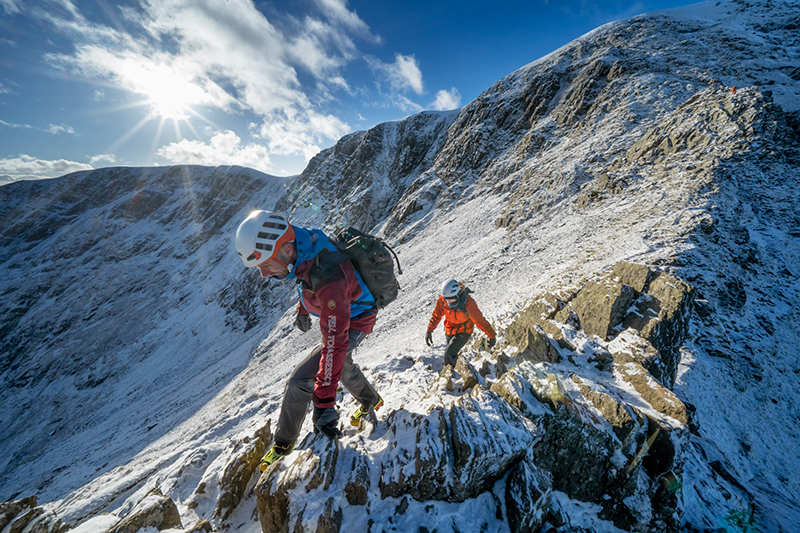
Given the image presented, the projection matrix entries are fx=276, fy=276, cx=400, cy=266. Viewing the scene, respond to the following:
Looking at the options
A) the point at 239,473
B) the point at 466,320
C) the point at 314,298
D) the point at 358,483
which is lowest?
the point at 466,320

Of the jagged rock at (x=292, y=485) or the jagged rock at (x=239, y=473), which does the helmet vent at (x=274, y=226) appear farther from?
the jagged rock at (x=239, y=473)

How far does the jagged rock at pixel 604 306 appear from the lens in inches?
278

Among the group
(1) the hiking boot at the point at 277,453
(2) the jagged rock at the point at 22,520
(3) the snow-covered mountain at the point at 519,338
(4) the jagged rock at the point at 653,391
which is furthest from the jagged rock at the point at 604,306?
(2) the jagged rock at the point at 22,520

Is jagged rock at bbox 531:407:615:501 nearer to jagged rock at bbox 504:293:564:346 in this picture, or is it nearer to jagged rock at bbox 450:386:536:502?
jagged rock at bbox 450:386:536:502

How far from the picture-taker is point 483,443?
3.35 m

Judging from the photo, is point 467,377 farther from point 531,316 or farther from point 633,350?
point 531,316

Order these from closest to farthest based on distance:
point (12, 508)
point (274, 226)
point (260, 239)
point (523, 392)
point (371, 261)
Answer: point (260, 239), point (274, 226), point (371, 261), point (12, 508), point (523, 392)

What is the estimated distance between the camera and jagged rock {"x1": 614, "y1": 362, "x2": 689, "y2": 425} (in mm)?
4270

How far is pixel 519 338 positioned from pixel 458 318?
5.70ft

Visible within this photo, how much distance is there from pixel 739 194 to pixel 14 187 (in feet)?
539

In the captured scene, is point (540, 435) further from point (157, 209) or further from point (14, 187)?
point (14, 187)

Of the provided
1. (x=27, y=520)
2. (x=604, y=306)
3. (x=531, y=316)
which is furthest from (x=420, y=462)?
(x=531, y=316)

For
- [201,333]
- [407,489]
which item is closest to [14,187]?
[201,333]

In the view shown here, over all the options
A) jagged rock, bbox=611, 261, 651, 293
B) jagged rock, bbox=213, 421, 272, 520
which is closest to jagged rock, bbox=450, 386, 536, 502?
jagged rock, bbox=213, 421, 272, 520
